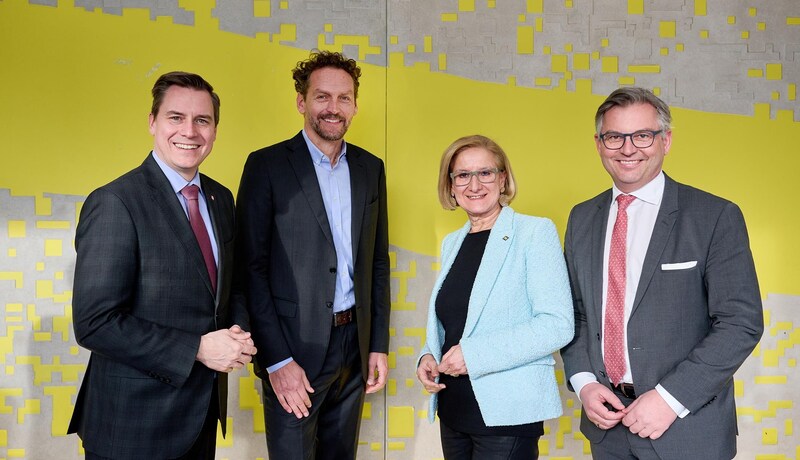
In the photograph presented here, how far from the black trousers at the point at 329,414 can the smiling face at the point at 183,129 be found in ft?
3.37

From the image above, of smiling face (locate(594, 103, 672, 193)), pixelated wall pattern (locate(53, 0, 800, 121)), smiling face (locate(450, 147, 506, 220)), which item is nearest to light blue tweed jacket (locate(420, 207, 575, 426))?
smiling face (locate(450, 147, 506, 220))

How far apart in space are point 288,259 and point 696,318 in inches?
64.2

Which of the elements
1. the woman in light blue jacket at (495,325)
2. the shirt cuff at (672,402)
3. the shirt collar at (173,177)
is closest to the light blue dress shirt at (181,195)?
the shirt collar at (173,177)

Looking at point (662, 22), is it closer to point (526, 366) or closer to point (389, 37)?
point (389, 37)

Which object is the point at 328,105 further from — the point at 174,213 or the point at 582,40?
the point at 582,40

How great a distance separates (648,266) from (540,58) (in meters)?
2.08

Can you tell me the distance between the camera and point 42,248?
373 cm

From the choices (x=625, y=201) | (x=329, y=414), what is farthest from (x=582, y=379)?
(x=329, y=414)

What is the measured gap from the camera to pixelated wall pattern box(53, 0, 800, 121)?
152 inches

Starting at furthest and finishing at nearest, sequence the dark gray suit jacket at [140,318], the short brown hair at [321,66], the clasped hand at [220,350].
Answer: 1. the short brown hair at [321,66]
2. the clasped hand at [220,350]
3. the dark gray suit jacket at [140,318]

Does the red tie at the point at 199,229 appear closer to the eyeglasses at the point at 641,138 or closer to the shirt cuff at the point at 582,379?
the shirt cuff at the point at 582,379

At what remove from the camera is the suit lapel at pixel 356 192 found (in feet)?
9.89

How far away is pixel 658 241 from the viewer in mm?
2234

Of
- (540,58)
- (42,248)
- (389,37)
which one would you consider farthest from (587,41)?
(42,248)
